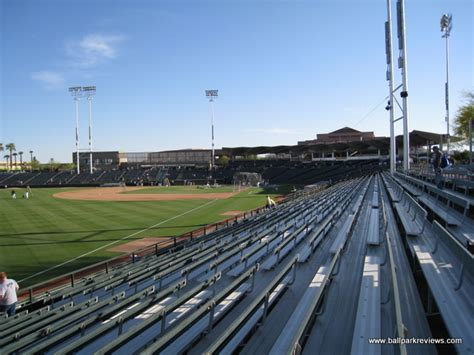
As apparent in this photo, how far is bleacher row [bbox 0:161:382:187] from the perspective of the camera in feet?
220

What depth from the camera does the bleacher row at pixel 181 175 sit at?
67.0 metres

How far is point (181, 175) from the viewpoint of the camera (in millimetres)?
81250

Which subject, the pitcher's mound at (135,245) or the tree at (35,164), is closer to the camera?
the pitcher's mound at (135,245)

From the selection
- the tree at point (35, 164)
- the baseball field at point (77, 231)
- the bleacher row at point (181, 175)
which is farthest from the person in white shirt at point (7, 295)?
the tree at point (35, 164)

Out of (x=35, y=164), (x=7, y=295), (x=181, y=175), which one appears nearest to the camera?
(x=7, y=295)

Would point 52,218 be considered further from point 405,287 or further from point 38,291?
point 405,287

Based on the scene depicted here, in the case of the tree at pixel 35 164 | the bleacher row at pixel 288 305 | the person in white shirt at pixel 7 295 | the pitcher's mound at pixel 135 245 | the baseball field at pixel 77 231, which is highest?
the tree at pixel 35 164

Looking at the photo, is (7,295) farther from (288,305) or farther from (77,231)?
(77,231)

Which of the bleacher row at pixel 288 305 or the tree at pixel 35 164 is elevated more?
the tree at pixel 35 164

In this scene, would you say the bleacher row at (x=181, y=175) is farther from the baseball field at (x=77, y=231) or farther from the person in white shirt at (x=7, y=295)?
the person in white shirt at (x=7, y=295)

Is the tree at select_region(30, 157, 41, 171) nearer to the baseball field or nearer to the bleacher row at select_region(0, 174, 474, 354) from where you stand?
the baseball field

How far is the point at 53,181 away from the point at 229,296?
3316 inches

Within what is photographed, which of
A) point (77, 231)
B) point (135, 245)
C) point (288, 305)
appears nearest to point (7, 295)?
point (288, 305)

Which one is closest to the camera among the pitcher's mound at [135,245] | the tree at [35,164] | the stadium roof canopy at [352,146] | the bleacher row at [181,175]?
the pitcher's mound at [135,245]
